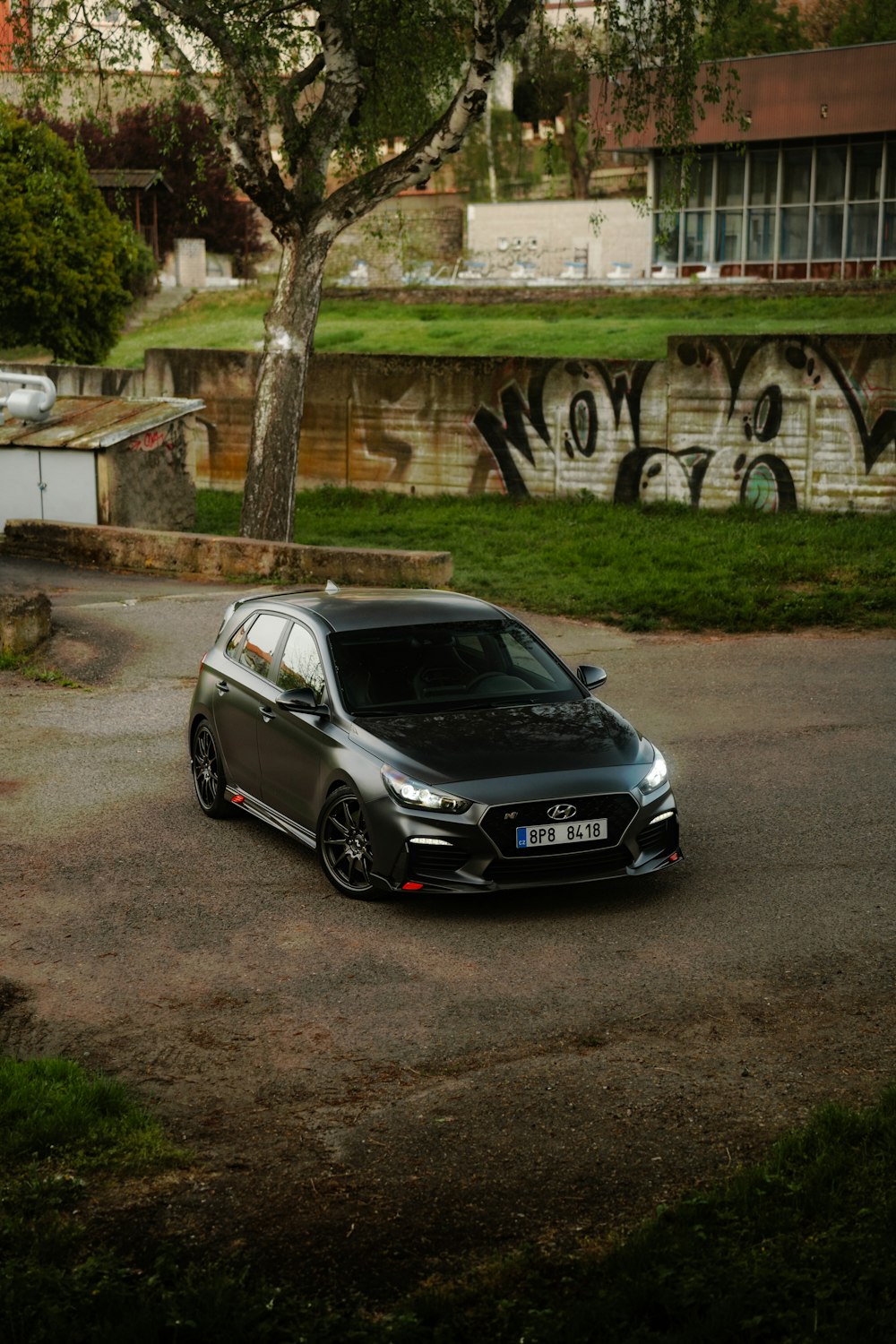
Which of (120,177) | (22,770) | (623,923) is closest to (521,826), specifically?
(623,923)

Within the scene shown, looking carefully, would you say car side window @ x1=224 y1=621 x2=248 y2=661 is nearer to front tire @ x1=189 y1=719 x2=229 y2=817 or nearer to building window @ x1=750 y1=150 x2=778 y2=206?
front tire @ x1=189 y1=719 x2=229 y2=817

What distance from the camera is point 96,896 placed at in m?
8.45

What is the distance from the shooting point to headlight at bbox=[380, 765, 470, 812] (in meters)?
7.81

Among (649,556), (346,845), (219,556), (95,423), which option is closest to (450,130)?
(649,556)

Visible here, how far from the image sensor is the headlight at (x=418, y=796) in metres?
7.81

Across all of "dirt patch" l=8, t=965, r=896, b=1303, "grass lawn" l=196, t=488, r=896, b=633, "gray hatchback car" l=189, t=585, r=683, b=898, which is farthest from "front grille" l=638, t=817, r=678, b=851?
"grass lawn" l=196, t=488, r=896, b=633

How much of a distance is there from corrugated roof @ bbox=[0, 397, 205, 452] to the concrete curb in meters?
1.70

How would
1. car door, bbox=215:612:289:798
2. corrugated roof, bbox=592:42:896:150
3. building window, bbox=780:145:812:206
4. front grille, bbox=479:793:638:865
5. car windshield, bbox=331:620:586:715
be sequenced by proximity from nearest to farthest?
front grille, bbox=479:793:638:865, car windshield, bbox=331:620:586:715, car door, bbox=215:612:289:798, corrugated roof, bbox=592:42:896:150, building window, bbox=780:145:812:206

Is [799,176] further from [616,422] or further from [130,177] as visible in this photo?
[130,177]

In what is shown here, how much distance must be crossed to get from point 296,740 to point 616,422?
48.7 ft

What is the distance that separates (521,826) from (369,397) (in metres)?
18.6

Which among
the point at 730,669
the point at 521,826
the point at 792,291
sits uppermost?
the point at 792,291

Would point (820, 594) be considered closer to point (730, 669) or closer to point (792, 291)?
point (730, 669)

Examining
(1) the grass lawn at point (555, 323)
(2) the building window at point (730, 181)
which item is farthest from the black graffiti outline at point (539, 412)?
(2) the building window at point (730, 181)
